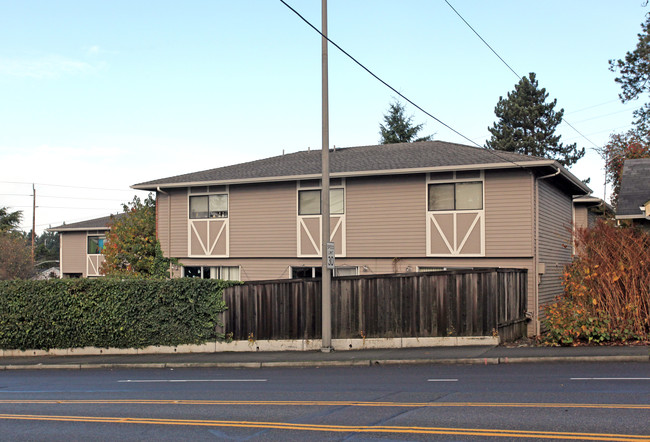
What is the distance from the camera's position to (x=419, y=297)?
59.4 ft

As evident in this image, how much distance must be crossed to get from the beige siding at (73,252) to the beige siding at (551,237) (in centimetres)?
3155

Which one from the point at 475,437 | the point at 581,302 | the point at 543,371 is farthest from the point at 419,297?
the point at 475,437

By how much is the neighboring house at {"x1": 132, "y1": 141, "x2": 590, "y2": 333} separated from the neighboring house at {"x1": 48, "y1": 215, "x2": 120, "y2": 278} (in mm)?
18065

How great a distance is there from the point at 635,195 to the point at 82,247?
35965mm

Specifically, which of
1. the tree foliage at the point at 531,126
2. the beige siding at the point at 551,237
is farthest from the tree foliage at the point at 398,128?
the beige siding at the point at 551,237

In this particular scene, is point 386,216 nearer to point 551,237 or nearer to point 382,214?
point 382,214

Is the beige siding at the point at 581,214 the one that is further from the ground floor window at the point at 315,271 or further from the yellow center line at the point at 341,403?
the yellow center line at the point at 341,403

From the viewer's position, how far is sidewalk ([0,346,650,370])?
46.1 feet

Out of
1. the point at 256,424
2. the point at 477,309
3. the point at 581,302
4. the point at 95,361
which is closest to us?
the point at 256,424

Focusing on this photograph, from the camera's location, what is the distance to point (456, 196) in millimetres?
22188

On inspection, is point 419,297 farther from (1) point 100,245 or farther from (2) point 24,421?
(1) point 100,245

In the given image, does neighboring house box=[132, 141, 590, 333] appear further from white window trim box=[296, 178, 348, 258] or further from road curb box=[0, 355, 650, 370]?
road curb box=[0, 355, 650, 370]

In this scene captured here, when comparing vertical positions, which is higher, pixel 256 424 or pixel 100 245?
pixel 100 245

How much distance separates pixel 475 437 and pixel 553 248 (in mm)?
17470
